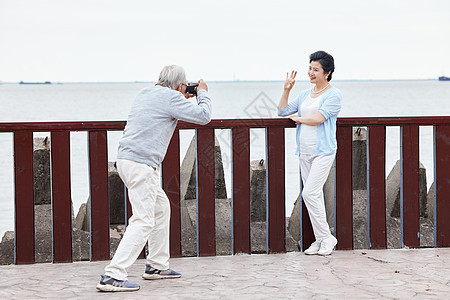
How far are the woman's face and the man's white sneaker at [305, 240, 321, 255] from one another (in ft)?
4.51

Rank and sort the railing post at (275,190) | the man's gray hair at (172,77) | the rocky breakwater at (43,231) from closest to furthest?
the man's gray hair at (172,77), the railing post at (275,190), the rocky breakwater at (43,231)

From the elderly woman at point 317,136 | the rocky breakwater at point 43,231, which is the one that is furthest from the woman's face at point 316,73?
the rocky breakwater at point 43,231

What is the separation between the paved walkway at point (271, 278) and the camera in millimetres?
5114

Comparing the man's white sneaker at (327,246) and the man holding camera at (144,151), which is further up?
the man holding camera at (144,151)

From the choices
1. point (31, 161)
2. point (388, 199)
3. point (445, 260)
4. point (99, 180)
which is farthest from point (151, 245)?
point (388, 199)

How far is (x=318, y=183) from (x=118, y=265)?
198 cm

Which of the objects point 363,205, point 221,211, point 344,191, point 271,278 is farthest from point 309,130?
point 363,205

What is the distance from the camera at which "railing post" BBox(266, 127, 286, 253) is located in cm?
651

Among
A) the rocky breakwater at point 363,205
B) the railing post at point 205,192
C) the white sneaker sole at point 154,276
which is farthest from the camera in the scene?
the rocky breakwater at point 363,205

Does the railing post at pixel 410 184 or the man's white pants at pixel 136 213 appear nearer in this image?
the man's white pants at pixel 136 213

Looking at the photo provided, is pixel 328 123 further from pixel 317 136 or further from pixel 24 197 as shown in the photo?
pixel 24 197

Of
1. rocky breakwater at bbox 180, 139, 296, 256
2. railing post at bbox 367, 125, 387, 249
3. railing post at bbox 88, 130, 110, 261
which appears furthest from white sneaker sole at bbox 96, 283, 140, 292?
railing post at bbox 367, 125, 387, 249

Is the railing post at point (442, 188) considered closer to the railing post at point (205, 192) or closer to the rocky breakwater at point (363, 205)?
the rocky breakwater at point (363, 205)

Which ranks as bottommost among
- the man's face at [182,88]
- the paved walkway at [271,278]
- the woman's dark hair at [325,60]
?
the paved walkway at [271,278]
